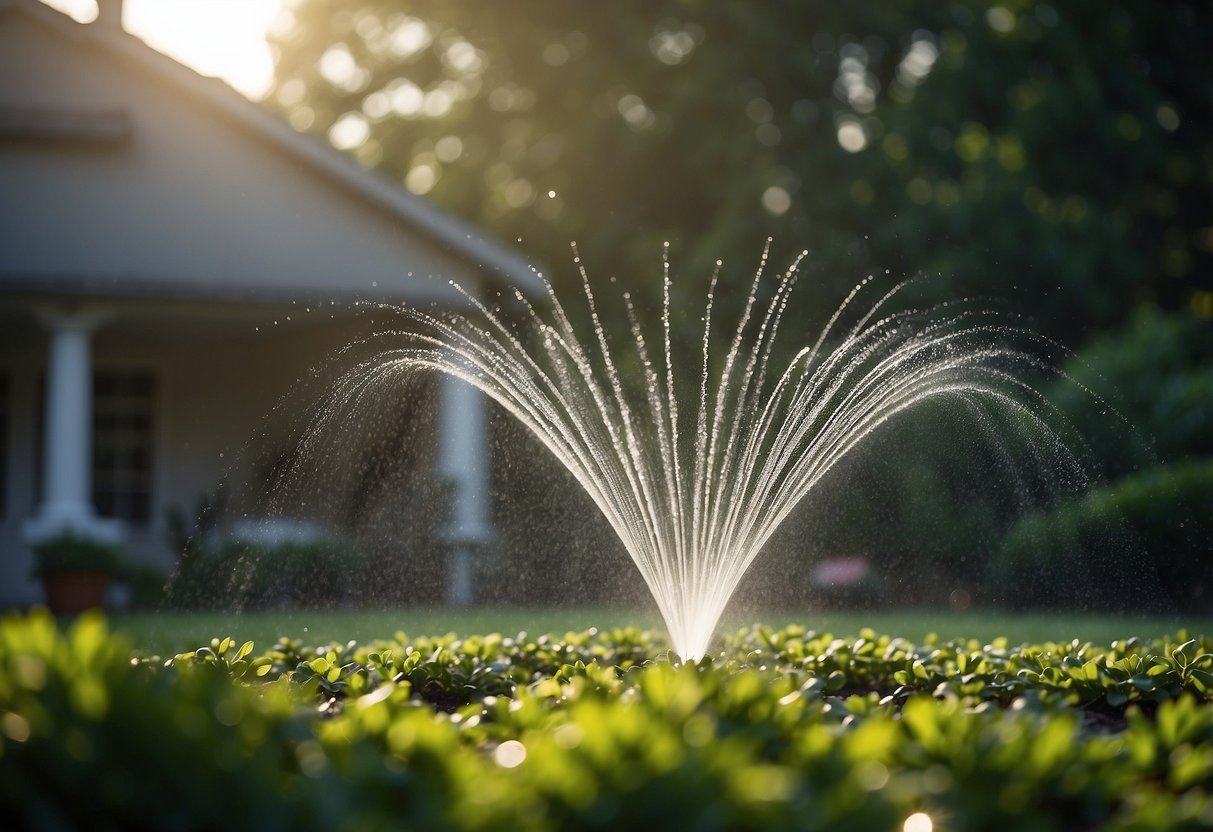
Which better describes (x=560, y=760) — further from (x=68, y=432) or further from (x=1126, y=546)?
(x=68, y=432)

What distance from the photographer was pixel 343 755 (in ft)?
11.3

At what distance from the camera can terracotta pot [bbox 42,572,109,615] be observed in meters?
13.0

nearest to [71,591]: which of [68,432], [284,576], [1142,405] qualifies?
[68,432]

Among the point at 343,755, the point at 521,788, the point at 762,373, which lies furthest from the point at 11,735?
the point at 762,373

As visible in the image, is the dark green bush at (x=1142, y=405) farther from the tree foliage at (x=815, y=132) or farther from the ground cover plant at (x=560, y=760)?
the ground cover plant at (x=560, y=760)

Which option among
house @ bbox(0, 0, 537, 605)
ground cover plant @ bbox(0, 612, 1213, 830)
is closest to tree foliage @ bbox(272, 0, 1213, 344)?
house @ bbox(0, 0, 537, 605)

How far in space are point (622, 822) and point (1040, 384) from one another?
50.2 ft

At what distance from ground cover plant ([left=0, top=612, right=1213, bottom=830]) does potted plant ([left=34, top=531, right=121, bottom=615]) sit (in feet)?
29.5

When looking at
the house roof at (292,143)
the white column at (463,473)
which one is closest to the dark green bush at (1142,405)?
the house roof at (292,143)

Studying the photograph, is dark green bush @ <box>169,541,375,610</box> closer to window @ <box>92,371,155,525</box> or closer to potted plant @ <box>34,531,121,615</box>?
potted plant @ <box>34,531,121,615</box>

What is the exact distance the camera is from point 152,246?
14.7 m

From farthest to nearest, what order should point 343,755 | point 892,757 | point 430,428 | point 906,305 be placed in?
point 906,305 → point 430,428 → point 892,757 → point 343,755

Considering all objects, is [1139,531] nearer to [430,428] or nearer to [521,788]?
[430,428]

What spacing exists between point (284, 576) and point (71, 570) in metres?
1.87
